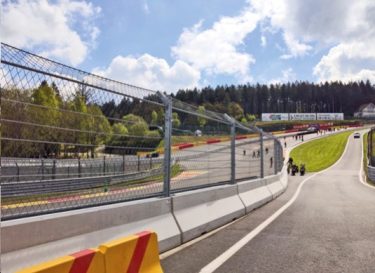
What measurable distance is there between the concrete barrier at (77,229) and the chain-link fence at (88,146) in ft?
1.10

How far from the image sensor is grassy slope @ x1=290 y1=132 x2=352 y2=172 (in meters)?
66.7

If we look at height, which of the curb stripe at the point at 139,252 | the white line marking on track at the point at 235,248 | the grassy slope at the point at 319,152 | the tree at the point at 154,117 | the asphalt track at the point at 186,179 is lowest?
the white line marking on track at the point at 235,248

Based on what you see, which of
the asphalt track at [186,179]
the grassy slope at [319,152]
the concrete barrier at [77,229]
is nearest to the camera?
the concrete barrier at [77,229]

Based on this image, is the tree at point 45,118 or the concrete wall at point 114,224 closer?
the concrete wall at point 114,224

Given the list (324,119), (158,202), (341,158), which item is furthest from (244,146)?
(324,119)

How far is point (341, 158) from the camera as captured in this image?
72.3 meters

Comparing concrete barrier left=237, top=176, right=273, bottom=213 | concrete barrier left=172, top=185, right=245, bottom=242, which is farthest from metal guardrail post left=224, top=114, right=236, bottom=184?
concrete barrier left=172, top=185, right=245, bottom=242

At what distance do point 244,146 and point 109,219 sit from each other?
858 centimetres

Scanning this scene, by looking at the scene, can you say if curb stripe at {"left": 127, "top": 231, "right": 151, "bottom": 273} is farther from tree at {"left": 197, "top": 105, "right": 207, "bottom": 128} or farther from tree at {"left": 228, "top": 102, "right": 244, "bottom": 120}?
tree at {"left": 228, "top": 102, "right": 244, "bottom": 120}

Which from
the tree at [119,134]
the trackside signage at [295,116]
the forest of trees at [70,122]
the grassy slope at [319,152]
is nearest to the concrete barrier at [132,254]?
the forest of trees at [70,122]

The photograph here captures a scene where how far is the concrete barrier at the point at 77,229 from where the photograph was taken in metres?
4.10

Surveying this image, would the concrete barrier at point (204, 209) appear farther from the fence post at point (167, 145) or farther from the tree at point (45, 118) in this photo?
the tree at point (45, 118)

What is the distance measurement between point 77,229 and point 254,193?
8432 mm

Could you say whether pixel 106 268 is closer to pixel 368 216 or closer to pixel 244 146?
pixel 368 216
